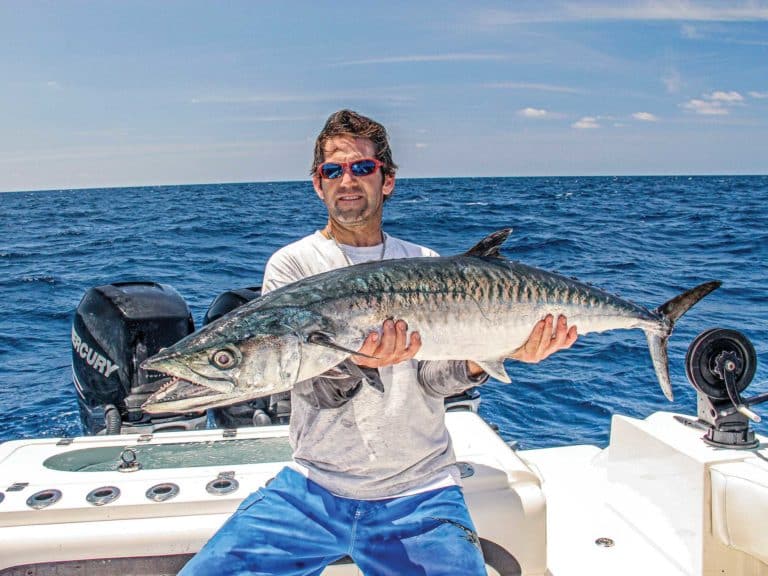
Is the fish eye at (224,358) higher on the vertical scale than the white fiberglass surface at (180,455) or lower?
higher

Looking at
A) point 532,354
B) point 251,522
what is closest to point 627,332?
point 532,354

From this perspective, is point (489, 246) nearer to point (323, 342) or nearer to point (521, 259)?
point (323, 342)

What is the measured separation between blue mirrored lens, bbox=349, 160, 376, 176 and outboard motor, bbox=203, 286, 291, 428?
128 cm

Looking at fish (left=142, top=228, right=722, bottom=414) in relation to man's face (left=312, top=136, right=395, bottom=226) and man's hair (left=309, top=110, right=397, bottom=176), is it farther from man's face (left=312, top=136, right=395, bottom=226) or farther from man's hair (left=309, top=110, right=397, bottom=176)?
man's hair (left=309, top=110, right=397, bottom=176)

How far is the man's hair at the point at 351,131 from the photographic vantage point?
3.13m

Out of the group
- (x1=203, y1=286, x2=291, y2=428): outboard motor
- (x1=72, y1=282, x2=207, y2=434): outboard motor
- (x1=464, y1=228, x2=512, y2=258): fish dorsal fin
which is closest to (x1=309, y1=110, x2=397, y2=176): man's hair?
(x1=464, y1=228, x2=512, y2=258): fish dorsal fin

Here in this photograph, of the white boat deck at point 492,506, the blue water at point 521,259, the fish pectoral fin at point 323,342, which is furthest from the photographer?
the blue water at point 521,259

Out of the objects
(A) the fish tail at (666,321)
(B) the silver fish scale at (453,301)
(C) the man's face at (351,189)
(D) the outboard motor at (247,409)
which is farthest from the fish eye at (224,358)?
(A) the fish tail at (666,321)

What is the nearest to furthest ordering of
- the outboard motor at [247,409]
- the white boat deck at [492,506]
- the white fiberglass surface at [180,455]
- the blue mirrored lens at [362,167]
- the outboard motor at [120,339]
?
1. the white boat deck at [492,506]
2. the blue mirrored lens at [362,167]
3. the white fiberglass surface at [180,455]
4. the outboard motor at [247,409]
5. the outboard motor at [120,339]

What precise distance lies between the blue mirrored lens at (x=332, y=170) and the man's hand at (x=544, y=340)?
1061 millimetres

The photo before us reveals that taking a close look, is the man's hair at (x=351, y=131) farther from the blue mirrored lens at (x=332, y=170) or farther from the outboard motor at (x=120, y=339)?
the outboard motor at (x=120, y=339)

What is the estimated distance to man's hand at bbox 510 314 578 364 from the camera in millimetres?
2855

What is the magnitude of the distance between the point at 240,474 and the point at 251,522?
48 cm

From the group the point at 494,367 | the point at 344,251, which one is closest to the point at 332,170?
the point at 344,251
